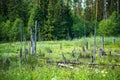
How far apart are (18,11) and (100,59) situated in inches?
1255

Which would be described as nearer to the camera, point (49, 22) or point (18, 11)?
point (49, 22)

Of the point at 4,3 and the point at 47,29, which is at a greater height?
the point at 4,3

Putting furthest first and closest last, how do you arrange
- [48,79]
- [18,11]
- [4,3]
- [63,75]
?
[4,3]
[18,11]
[63,75]
[48,79]

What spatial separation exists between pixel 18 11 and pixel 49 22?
21.4 feet

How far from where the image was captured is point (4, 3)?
55.7 meters

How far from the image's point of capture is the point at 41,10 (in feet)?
162

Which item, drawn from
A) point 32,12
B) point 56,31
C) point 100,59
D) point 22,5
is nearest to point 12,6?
point 22,5

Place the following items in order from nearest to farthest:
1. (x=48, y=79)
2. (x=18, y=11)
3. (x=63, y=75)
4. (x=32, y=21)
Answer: (x=48, y=79) → (x=63, y=75) → (x=32, y=21) → (x=18, y=11)

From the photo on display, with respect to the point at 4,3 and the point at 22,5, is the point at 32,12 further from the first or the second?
the point at 4,3

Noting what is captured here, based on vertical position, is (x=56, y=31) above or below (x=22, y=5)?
below

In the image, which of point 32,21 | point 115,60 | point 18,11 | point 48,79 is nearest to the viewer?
point 48,79

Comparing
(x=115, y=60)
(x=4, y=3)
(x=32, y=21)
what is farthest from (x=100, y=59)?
(x=4, y=3)

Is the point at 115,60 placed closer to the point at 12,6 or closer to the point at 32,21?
the point at 32,21

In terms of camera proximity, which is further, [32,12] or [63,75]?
[32,12]
